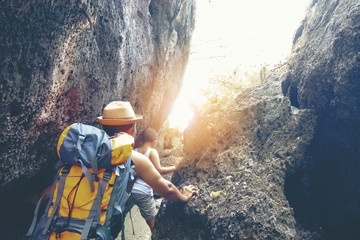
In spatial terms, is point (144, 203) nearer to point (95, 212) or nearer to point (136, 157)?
point (136, 157)

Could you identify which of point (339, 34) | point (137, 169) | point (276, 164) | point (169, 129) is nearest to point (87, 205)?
point (137, 169)

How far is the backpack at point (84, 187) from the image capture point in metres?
1.75

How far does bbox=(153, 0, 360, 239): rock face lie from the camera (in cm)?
223

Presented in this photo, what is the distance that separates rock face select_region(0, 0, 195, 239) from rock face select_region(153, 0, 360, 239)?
2.07m

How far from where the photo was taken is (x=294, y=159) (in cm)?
260

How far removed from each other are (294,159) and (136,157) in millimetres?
2215

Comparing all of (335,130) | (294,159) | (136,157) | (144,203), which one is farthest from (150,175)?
(335,130)

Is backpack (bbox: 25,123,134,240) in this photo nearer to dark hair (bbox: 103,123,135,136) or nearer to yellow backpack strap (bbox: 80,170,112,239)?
yellow backpack strap (bbox: 80,170,112,239)

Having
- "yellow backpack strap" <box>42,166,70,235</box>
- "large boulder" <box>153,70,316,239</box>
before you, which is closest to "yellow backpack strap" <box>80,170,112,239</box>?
"yellow backpack strap" <box>42,166,70,235</box>

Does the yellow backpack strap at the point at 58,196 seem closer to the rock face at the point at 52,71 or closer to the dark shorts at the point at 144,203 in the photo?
the rock face at the point at 52,71

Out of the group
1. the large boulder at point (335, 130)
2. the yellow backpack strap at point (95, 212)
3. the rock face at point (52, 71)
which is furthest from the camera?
the large boulder at point (335, 130)

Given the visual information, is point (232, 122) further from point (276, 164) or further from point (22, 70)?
point (22, 70)

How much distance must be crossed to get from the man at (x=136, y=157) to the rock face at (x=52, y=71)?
780 mm

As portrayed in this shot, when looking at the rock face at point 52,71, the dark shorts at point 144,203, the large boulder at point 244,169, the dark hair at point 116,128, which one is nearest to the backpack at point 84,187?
the dark hair at point 116,128
